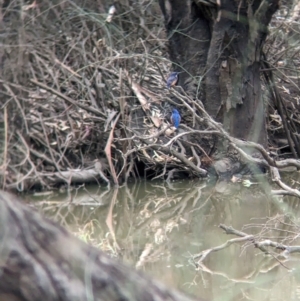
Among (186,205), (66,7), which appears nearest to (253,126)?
(186,205)

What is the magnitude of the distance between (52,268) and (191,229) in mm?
Answer: 3660

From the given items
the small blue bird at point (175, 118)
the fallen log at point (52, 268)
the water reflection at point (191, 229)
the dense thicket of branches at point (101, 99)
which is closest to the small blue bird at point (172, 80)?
the dense thicket of branches at point (101, 99)

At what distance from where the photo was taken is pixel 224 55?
664cm

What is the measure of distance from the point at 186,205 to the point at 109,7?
6.67 feet

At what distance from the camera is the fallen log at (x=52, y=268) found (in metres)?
1.25

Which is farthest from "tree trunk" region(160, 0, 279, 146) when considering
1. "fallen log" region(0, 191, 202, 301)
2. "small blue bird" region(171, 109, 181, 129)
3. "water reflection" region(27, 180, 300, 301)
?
"fallen log" region(0, 191, 202, 301)

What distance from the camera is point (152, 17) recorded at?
7.35 metres

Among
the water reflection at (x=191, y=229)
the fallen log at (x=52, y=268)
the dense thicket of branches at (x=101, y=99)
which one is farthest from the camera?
the dense thicket of branches at (x=101, y=99)

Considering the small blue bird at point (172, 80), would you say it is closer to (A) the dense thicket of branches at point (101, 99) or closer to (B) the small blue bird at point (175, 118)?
(A) the dense thicket of branches at point (101, 99)

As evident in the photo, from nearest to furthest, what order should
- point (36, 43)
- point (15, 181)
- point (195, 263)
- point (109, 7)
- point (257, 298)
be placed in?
1. point (257, 298)
2. point (195, 263)
3. point (15, 181)
4. point (36, 43)
5. point (109, 7)

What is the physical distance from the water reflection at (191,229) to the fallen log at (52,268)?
1.53m

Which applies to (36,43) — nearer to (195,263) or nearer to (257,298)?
(195,263)

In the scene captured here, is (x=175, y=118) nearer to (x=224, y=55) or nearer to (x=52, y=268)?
(x=224, y=55)

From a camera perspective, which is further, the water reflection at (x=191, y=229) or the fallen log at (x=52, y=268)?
the water reflection at (x=191, y=229)
